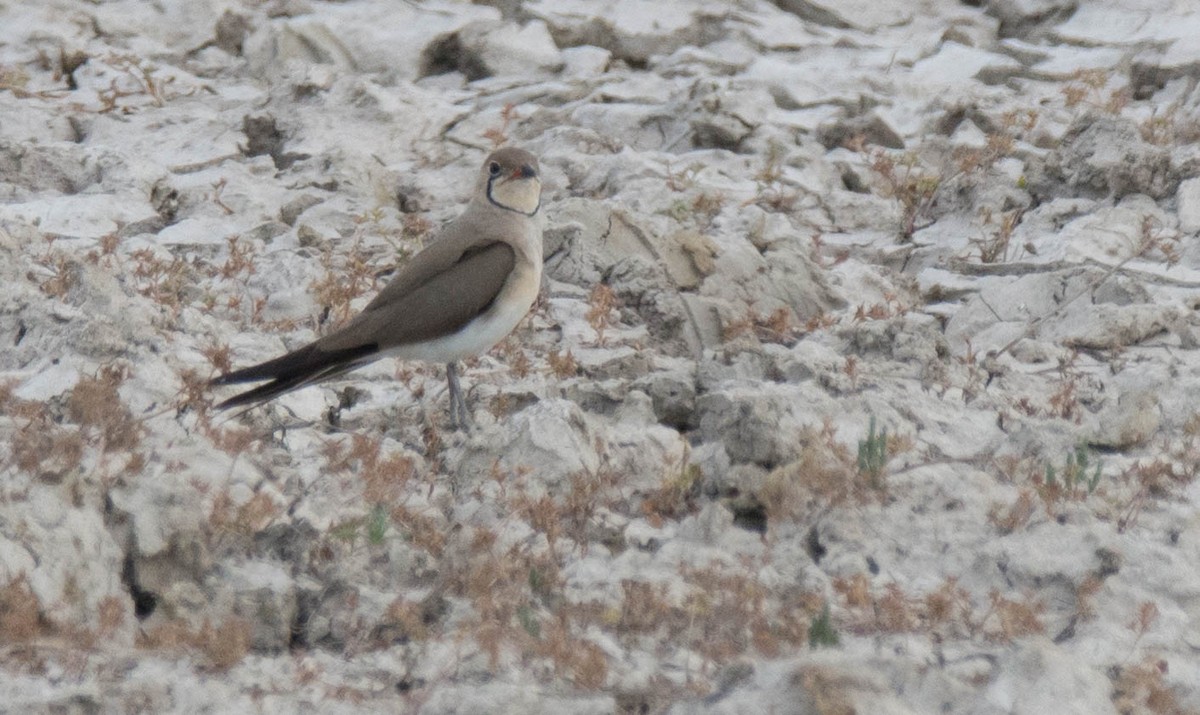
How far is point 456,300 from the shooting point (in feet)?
20.2

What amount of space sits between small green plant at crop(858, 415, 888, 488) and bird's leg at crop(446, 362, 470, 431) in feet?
4.63

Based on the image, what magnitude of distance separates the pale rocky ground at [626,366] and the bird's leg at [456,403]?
7cm

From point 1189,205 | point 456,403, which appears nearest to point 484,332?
point 456,403

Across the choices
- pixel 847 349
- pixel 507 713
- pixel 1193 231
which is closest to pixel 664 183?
pixel 847 349

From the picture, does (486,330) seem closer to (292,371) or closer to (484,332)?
(484,332)

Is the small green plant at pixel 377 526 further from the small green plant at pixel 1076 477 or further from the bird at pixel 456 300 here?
the small green plant at pixel 1076 477

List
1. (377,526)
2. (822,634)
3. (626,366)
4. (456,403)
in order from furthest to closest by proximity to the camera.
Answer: (626,366) < (456,403) < (377,526) < (822,634)

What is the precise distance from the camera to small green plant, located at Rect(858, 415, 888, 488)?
5141 millimetres

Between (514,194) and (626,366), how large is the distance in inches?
32.5

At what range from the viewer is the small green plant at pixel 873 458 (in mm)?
5141

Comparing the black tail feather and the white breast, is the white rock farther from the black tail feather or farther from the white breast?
the black tail feather

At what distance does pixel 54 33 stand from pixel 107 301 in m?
3.66

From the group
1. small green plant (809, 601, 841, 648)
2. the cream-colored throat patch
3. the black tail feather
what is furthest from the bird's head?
small green plant (809, 601, 841, 648)

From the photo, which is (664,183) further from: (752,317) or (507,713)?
(507,713)
